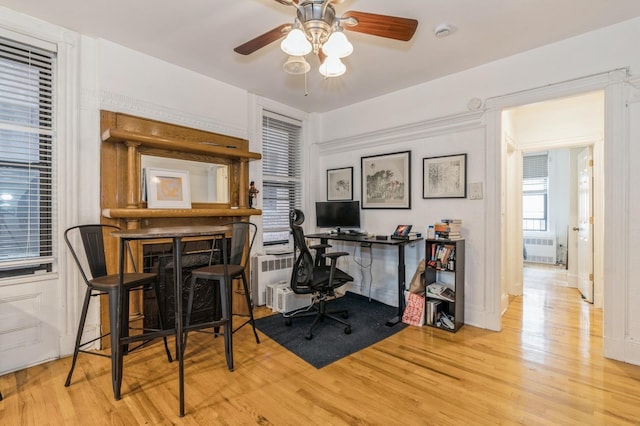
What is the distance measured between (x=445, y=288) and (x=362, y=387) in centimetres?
153

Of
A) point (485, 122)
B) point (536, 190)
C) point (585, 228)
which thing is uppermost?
point (485, 122)

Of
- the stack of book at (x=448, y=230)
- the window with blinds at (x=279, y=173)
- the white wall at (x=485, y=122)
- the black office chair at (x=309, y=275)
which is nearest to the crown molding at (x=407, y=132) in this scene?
the white wall at (x=485, y=122)

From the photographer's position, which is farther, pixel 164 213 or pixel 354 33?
pixel 164 213

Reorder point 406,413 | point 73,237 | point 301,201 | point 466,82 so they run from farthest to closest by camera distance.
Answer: point 301,201 < point 466,82 < point 73,237 < point 406,413

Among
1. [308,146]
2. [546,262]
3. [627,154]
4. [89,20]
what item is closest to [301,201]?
[308,146]

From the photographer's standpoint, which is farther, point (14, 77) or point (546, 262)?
point (546, 262)

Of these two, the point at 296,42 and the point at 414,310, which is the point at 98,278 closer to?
the point at 296,42

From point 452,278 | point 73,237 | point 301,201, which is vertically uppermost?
point 301,201

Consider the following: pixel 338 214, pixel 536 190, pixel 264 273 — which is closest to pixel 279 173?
pixel 338 214

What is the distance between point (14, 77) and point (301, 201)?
3097mm

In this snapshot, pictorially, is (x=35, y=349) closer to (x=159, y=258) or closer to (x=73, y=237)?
(x=73, y=237)

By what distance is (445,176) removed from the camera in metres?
3.36

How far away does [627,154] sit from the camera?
7.77ft

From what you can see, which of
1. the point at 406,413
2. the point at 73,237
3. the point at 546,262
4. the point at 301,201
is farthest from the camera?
the point at 546,262
